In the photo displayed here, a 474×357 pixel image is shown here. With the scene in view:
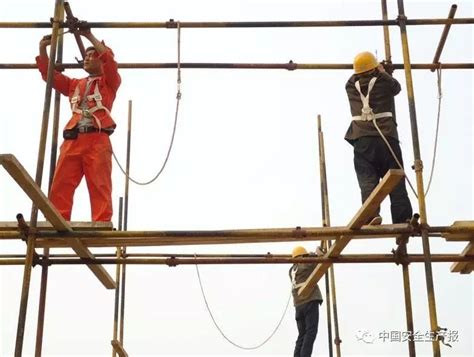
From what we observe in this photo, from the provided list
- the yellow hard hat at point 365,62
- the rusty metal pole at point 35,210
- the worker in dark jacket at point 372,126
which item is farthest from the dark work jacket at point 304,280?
the rusty metal pole at point 35,210

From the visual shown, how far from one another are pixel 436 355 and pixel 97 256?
12.0 feet

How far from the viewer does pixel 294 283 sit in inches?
418

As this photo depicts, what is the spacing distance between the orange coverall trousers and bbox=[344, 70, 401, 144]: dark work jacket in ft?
8.10

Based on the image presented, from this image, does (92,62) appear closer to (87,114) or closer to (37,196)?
(87,114)

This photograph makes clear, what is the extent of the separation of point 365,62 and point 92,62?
2.87m

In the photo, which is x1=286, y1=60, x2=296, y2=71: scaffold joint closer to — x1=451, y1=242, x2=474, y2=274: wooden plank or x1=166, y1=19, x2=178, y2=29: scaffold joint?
x1=166, y1=19, x2=178, y2=29: scaffold joint

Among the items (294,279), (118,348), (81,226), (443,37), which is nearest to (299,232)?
(81,226)

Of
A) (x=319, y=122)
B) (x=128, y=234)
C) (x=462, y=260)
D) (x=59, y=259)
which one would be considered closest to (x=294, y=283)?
(x=319, y=122)

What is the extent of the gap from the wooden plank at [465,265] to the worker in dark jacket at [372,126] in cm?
98

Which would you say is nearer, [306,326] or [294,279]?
[306,326]

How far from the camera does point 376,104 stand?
6.82 meters

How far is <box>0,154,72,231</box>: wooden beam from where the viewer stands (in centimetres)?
506

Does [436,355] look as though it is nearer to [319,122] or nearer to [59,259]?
[59,259]

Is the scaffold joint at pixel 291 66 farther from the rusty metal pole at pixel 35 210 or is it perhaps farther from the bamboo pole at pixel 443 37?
the rusty metal pole at pixel 35 210
